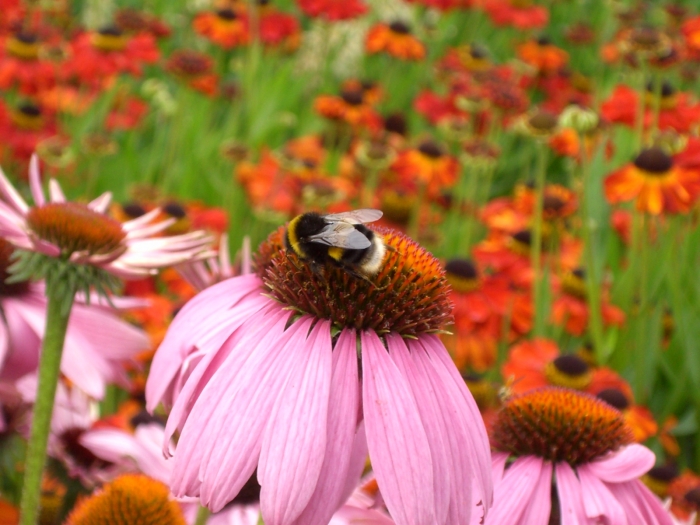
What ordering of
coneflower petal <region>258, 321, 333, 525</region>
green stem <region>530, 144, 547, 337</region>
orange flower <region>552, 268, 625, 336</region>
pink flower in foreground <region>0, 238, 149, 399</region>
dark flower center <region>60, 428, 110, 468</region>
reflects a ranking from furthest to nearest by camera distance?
orange flower <region>552, 268, 625, 336</region>, green stem <region>530, 144, 547, 337</region>, dark flower center <region>60, 428, 110, 468</region>, pink flower in foreground <region>0, 238, 149, 399</region>, coneflower petal <region>258, 321, 333, 525</region>

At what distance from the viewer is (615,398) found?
66.0 inches

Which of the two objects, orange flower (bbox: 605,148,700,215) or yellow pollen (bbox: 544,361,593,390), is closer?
yellow pollen (bbox: 544,361,593,390)

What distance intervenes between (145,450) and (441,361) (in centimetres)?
55

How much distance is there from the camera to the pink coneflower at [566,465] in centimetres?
86

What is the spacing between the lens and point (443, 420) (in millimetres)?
743

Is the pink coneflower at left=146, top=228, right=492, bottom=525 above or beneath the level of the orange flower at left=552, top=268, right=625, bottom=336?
above

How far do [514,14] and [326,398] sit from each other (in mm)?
4332

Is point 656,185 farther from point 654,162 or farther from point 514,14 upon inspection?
point 514,14

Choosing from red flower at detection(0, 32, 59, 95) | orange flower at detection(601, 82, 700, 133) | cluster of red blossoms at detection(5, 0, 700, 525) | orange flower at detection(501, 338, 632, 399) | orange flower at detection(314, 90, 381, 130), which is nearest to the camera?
orange flower at detection(501, 338, 632, 399)

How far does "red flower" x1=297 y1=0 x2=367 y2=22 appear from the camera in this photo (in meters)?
3.82

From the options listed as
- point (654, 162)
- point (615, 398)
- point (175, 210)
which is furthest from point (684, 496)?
point (175, 210)

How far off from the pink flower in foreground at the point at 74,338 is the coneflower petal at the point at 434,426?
51 centimetres

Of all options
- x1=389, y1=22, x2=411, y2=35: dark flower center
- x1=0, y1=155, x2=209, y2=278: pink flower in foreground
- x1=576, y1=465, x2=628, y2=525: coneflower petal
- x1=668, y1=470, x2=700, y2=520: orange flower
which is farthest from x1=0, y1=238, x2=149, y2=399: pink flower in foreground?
x1=389, y1=22, x2=411, y2=35: dark flower center

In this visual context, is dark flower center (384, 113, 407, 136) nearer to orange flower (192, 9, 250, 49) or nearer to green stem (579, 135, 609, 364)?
orange flower (192, 9, 250, 49)
